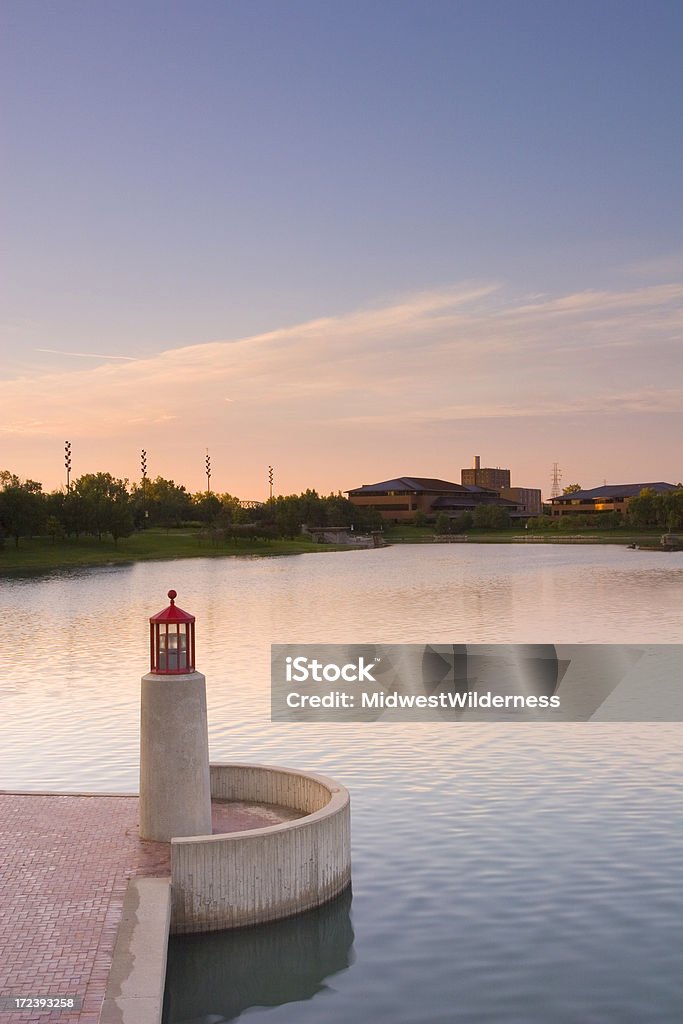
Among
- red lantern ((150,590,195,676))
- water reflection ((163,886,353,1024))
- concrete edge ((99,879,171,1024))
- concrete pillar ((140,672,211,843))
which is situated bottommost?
water reflection ((163,886,353,1024))

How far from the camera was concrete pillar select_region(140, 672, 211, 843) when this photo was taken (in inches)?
496

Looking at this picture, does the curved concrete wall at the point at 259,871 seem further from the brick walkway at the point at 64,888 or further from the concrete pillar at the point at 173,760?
the concrete pillar at the point at 173,760

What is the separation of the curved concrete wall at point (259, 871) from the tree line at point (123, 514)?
93198 millimetres

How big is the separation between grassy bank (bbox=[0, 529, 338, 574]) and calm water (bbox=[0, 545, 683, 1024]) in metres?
62.4

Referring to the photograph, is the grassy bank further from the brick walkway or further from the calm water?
the brick walkway

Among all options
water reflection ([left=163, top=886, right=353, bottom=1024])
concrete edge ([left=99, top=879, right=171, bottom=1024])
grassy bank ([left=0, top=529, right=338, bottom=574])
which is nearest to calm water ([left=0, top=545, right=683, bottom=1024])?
water reflection ([left=163, top=886, right=353, bottom=1024])

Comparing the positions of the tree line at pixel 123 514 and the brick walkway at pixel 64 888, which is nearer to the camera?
the brick walkway at pixel 64 888

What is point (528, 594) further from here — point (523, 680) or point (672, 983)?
point (672, 983)

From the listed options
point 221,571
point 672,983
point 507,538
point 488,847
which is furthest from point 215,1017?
point 507,538

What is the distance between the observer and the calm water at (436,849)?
10797 mm

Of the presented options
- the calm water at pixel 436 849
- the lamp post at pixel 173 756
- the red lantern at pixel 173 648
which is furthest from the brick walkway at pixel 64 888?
the red lantern at pixel 173 648

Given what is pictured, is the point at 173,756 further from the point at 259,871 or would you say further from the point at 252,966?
the point at 252,966

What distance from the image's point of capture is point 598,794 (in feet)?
58.1

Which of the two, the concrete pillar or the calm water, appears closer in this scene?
the calm water
